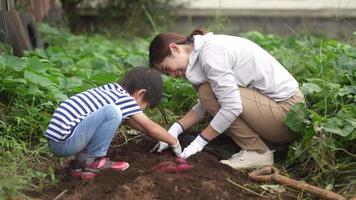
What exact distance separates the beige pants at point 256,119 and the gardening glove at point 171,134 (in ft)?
0.87

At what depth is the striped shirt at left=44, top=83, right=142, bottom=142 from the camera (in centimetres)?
345

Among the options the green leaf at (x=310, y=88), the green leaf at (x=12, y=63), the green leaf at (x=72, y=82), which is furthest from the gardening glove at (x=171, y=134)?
the green leaf at (x=12, y=63)

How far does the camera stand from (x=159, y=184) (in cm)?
330

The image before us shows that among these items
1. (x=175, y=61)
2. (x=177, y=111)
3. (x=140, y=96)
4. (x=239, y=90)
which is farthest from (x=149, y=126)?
(x=177, y=111)

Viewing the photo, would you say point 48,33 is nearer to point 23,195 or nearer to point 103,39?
point 103,39

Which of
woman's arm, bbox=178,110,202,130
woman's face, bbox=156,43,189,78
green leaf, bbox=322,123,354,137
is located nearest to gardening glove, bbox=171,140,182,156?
woman's arm, bbox=178,110,202,130

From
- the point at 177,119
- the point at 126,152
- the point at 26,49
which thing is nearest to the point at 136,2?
the point at 26,49

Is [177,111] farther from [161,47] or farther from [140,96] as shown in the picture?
[140,96]

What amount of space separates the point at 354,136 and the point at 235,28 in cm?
675

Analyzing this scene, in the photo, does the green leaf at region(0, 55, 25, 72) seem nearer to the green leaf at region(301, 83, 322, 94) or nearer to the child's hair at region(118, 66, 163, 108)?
the child's hair at region(118, 66, 163, 108)

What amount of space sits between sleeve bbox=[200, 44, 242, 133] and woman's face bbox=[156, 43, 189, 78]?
13 centimetres

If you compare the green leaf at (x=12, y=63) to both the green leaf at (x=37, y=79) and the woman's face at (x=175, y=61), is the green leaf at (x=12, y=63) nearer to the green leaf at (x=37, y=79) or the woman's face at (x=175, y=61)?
the green leaf at (x=37, y=79)

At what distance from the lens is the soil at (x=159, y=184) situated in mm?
3225

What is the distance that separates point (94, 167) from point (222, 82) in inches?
33.9
